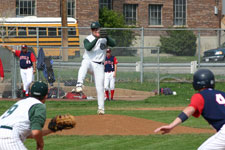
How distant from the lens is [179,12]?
156 feet

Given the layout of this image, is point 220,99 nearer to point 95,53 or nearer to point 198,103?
point 198,103

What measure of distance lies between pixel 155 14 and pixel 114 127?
36.3m

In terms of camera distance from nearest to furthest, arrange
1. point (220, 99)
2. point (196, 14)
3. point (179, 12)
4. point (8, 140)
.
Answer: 1. point (8, 140)
2. point (220, 99)
3. point (196, 14)
4. point (179, 12)

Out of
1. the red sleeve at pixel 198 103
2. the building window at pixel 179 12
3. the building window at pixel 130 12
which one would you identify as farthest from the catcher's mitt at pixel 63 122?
the building window at pixel 179 12

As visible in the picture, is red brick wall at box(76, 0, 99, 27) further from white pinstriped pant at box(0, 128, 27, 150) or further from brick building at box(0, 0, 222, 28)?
white pinstriped pant at box(0, 128, 27, 150)

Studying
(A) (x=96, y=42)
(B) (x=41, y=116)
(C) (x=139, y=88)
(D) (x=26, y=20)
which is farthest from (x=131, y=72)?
(B) (x=41, y=116)

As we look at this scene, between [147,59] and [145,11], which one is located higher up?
[145,11]

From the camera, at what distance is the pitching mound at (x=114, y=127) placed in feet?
37.1

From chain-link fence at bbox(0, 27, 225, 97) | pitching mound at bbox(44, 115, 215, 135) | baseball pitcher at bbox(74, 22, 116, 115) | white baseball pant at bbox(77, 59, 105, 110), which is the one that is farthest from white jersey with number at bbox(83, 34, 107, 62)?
chain-link fence at bbox(0, 27, 225, 97)

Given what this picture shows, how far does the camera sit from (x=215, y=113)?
19.8 ft

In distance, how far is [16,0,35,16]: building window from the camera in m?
40.1

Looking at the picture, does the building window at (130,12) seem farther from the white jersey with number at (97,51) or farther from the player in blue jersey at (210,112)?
the player in blue jersey at (210,112)

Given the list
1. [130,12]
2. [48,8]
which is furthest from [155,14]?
[48,8]

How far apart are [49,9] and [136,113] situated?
26518 millimetres
